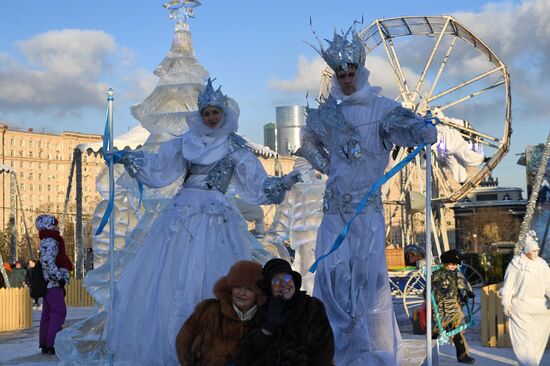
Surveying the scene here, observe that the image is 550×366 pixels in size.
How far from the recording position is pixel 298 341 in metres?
4.45

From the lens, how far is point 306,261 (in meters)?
13.1

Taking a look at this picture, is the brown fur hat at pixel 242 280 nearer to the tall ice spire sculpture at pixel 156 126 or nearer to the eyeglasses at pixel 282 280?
the eyeglasses at pixel 282 280

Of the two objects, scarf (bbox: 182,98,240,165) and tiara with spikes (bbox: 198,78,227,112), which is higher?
tiara with spikes (bbox: 198,78,227,112)

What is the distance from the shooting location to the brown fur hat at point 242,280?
483 centimetres

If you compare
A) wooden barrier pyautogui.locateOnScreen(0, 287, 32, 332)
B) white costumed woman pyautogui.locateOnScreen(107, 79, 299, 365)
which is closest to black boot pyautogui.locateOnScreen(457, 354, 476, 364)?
white costumed woman pyautogui.locateOnScreen(107, 79, 299, 365)

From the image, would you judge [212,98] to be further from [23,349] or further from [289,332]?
[23,349]

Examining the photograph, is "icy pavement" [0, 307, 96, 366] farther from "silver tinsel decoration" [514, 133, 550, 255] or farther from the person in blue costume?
"silver tinsel decoration" [514, 133, 550, 255]

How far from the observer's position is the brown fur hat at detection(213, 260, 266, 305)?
4.83 meters

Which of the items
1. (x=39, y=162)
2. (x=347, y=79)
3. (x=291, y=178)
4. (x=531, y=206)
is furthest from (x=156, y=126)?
(x=39, y=162)

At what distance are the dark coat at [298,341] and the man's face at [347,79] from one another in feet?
5.63

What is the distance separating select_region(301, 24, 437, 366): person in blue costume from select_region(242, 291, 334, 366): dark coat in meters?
1.03

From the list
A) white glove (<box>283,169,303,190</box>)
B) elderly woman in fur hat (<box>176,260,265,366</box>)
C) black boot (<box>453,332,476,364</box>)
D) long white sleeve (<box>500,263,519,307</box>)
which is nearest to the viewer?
elderly woman in fur hat (<box>176,260,265,366</box>)

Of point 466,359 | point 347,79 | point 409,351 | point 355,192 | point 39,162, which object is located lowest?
point 466,359

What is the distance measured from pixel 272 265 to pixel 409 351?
11.4 feet
